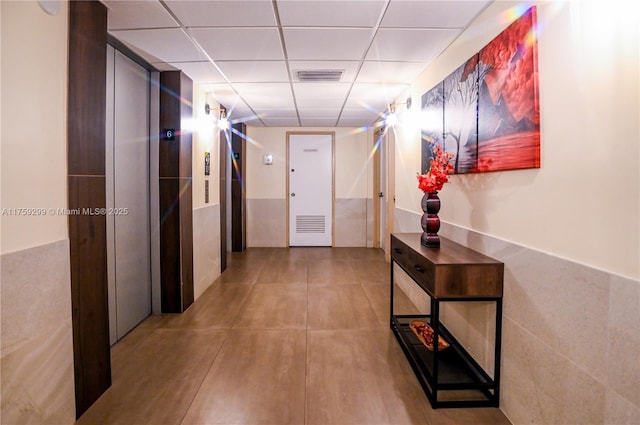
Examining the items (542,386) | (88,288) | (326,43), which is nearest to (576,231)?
(542,386)

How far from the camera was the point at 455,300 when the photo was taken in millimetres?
1960

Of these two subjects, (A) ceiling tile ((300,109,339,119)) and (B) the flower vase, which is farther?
(A) ceiling tile ((300,109,339,119))

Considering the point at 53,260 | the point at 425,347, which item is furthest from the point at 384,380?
the point at 53,260

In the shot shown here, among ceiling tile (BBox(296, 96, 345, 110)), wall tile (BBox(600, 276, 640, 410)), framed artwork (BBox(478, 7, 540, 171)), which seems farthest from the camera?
ceiling tile (BBox(296, 96, 345, 110))

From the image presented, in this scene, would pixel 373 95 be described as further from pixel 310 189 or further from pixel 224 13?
pixel 310 189

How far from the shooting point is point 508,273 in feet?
6.38

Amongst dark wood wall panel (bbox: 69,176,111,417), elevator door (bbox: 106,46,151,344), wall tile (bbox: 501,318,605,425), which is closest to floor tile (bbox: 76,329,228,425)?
dark wood wall panel (bbox: 69,176,111,417)

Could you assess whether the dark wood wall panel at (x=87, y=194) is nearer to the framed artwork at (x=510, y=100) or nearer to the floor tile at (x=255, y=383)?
the floor tile at (x=255, y=383)

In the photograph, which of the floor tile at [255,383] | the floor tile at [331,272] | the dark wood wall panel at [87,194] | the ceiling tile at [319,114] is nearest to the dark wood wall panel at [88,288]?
the dark wood wall panel at [87,194]

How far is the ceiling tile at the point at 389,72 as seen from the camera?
3242mm

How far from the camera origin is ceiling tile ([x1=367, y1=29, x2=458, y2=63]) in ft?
8.37

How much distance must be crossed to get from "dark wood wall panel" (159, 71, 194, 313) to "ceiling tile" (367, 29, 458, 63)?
1780 mm

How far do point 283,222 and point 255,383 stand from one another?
4.73 metres

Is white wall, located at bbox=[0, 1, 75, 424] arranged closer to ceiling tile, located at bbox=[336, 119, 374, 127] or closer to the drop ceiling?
the drop ceiling
